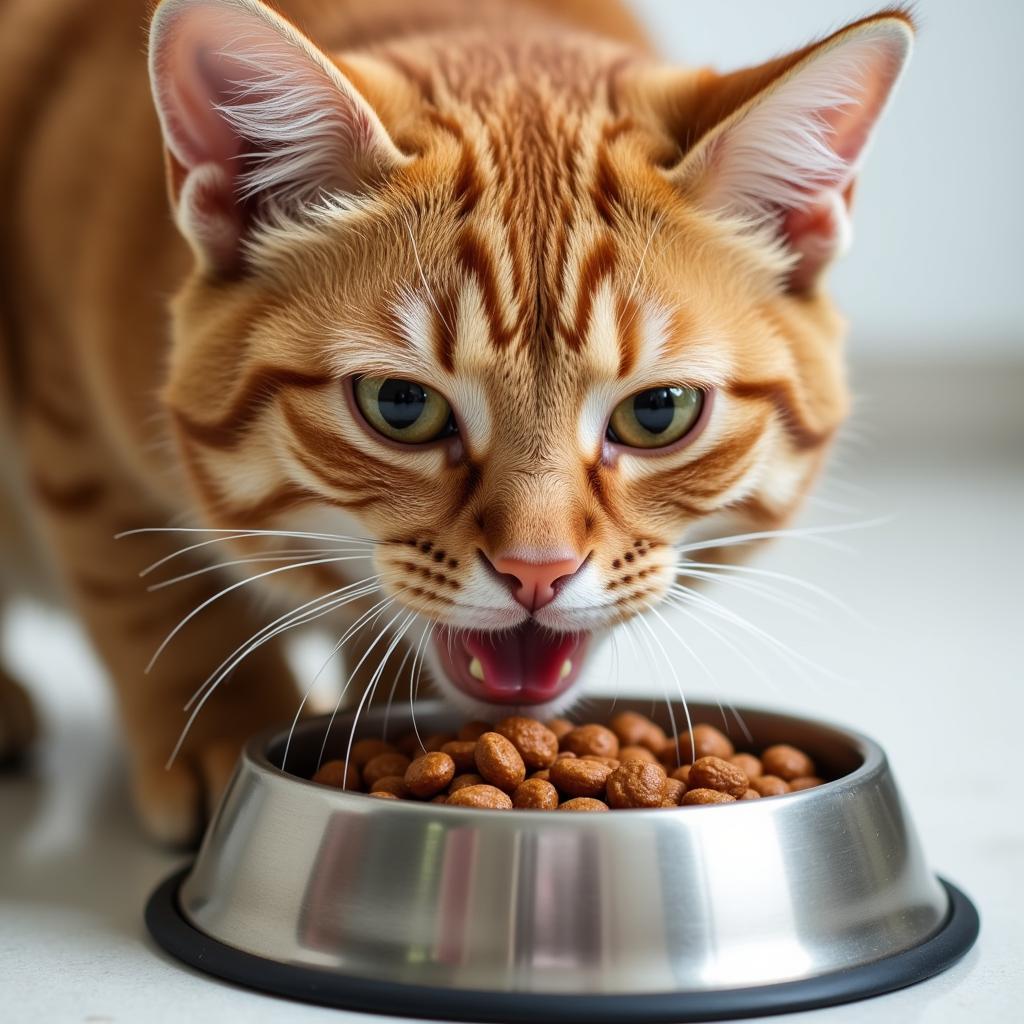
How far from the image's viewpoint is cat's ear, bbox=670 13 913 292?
1.32 meters

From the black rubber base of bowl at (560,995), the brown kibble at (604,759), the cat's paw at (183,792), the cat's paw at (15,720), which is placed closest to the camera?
the black rubber base of bowl at (560,995)

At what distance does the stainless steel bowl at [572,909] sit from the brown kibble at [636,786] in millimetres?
106


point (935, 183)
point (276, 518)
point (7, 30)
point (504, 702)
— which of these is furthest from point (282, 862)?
point (935, 183)

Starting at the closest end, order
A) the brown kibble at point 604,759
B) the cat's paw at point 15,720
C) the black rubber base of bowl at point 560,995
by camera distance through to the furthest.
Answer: the black rubber base of bowl at point 560,995
the brown kibble at point 604,759
the cat's paw at point 15,720

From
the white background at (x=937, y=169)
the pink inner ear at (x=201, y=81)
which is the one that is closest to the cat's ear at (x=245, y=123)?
the pink inner ear at (x=201, y=81)

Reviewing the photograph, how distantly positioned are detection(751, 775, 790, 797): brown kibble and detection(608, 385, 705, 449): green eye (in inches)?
12.6

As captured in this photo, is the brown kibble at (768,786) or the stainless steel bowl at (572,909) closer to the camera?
the stainless steel bowl at (572,909)

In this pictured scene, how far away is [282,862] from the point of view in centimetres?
120

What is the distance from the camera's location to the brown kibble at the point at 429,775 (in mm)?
1268

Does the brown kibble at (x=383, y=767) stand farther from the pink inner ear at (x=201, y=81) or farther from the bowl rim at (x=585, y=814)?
the pink inner ear at (x=201, y=81)

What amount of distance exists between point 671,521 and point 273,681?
2.13 feet

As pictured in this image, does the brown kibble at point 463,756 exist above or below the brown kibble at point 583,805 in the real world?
below

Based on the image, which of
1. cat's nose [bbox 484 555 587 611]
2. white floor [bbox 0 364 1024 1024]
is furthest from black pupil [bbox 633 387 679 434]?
white floor [bbox 0 364 1024 1024]

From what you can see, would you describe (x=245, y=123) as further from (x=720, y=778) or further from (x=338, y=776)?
(x=720, y=778)
